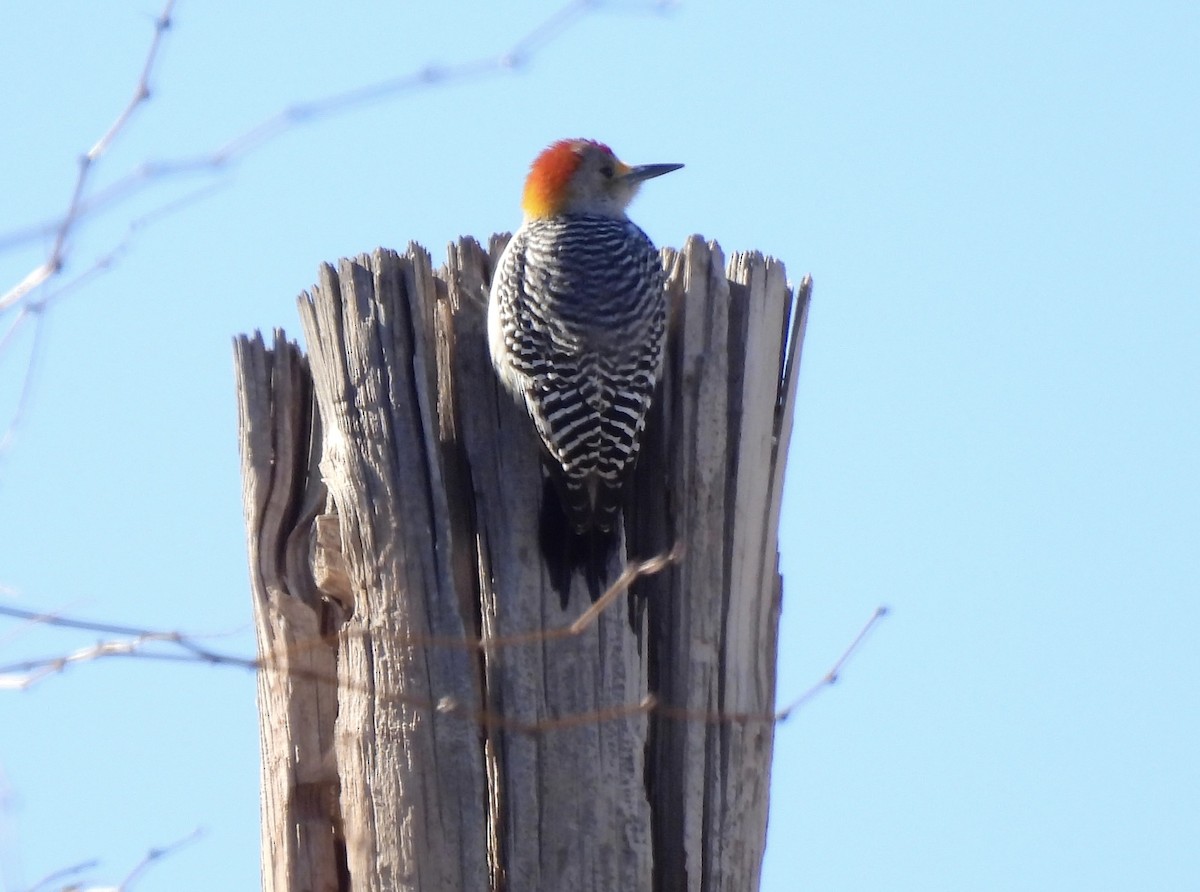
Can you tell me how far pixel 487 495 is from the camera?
5.64m

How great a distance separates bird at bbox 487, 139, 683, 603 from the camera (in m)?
5.61

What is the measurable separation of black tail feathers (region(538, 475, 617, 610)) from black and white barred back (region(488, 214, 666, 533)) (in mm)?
19

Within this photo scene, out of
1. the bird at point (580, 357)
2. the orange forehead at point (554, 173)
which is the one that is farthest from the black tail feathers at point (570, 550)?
the orange forehead at point (554, 173)

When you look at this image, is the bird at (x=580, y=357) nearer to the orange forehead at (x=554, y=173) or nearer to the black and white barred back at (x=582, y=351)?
the black and white barred back at (x=582, y=351)

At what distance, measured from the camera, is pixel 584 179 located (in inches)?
321

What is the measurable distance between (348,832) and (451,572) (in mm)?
828

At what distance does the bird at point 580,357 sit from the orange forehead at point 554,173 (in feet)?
3.02

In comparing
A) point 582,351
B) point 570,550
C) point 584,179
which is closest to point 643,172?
point 584,179

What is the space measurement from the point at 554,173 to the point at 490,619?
3.19 meters

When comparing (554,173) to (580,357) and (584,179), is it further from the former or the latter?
(580,357)

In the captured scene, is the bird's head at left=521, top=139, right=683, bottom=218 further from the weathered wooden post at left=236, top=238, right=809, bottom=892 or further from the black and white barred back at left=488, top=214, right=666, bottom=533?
the weathered wooden post at left=236, top=238, right=809, bottom=892

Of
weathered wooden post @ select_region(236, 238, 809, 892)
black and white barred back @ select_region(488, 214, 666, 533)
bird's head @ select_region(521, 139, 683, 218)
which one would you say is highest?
bird's head @ select_region(521, 139, 683, 218)

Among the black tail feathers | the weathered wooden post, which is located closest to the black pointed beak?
the weathered wooden post

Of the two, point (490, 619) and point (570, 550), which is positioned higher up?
point (570, 550)
